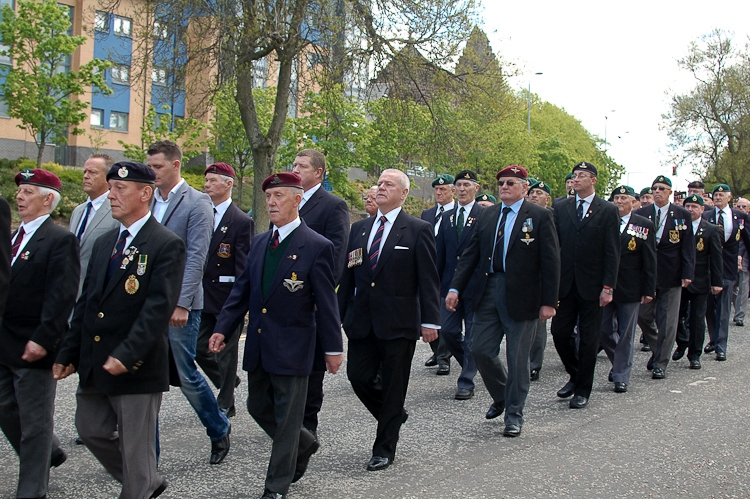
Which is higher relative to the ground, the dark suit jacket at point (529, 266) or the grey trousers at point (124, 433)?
the dark suit jacket at point (529, 266)

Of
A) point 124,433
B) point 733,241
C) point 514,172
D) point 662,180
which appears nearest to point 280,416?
point 124,433

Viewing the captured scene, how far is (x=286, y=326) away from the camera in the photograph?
5082mm

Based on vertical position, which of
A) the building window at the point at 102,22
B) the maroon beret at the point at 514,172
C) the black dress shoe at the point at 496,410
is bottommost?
the black dress shoe at the point at 496,410

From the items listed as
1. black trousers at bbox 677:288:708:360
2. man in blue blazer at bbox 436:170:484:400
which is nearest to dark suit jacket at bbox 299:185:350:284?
man in blue blazer at bbox 436:170:484:400

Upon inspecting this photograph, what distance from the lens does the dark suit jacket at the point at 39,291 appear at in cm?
486

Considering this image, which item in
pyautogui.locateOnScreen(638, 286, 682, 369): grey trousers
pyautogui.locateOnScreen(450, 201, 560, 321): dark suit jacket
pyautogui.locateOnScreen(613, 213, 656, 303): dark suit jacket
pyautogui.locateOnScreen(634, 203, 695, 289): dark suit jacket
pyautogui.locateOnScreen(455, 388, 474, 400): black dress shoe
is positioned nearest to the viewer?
pyautogui.locateOnScreen(450, 201, 560, 321): dark suit jacket

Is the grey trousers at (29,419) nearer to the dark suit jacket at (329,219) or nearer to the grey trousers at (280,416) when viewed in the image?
the grey trousers at (280,416)

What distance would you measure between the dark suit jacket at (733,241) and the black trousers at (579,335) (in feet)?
18.0

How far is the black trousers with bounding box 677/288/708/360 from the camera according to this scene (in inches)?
416

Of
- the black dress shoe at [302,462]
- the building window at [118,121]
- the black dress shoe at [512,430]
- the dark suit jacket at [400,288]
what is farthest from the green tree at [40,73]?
the black dress shoe at [302,462]

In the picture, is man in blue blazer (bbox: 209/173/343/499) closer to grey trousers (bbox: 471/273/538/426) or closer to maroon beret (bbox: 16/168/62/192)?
maroon beret (bbox: 16/168/62/192)

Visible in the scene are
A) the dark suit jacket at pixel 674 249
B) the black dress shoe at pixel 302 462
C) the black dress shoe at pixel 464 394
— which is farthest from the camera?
the dark suit jacket at pixel 674 249

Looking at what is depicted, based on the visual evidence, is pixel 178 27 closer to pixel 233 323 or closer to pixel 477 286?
pixel 477 286

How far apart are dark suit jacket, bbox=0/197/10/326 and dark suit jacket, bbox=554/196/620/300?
Answer: 18.6ft
